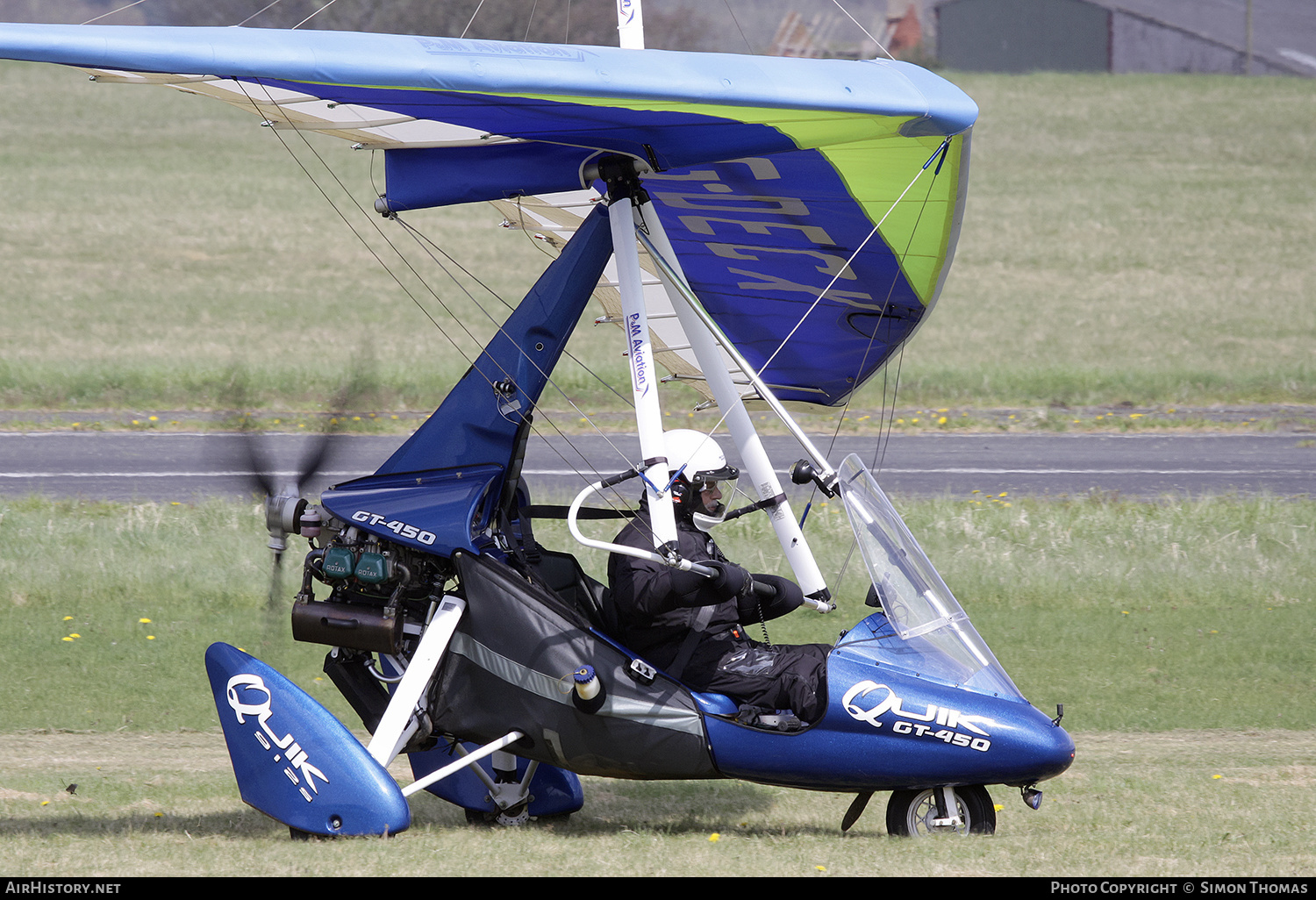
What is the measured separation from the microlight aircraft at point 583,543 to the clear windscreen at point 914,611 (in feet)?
0.04

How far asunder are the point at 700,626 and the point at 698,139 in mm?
2098

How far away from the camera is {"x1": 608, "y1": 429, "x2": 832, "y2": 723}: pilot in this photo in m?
5.84

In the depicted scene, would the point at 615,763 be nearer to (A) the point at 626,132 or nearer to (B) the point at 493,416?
(B) the point at 493,416

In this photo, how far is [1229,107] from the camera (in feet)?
153

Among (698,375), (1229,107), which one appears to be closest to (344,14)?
(1229,107)

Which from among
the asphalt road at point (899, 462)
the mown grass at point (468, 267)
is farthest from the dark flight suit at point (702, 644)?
the mown grass at point (468, 267)

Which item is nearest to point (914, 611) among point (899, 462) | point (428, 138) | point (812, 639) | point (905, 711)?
point (905, 711)

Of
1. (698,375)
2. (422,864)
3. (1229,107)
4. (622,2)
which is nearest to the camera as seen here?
(422,864)

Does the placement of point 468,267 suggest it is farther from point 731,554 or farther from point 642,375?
point 642,375

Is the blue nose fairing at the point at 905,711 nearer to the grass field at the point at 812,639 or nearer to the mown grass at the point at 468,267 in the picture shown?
the grass field at the point at 812,639

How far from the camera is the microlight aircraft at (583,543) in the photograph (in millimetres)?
5387

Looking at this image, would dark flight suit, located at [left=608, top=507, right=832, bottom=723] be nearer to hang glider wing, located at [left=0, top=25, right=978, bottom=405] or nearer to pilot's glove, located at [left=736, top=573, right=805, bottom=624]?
pilot's glove, located at [left=736, top=573, right=805, bottom=624]
